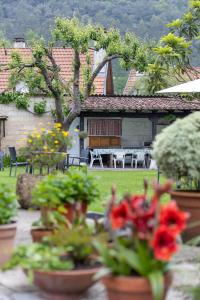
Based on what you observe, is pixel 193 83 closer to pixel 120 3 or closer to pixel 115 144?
pixel 115 144

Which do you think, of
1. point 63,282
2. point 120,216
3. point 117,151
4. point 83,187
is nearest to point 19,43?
point 117,151

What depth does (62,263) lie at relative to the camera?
5078 millimetres

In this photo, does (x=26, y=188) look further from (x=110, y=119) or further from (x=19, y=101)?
(x=110, y=119)

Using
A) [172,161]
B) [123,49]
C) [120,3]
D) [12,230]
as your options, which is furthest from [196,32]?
[120,3]

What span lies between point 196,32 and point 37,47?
5248 mm

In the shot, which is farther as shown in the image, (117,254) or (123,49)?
(123,49)

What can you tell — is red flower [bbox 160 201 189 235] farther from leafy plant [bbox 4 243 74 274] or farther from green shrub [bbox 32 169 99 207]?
green shrub [bbox 32 169 99 207]

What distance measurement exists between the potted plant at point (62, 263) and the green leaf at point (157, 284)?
714mm

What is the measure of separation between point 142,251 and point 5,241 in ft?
6.70

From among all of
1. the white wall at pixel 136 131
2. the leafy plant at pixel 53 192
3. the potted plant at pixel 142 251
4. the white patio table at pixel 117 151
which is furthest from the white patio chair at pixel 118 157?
the potted plant at pixel 142 251

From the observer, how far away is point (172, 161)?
7215mm

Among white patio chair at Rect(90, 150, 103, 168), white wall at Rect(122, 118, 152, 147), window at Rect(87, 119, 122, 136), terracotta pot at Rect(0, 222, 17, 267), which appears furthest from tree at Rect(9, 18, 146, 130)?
terracotta pot at Rect(0, 222, 17, 267)

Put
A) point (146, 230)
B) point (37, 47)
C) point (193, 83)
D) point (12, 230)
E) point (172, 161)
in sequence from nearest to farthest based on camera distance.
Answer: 1. point (146, 230)
2. point (12, 230)
3. point (172, 161)
4. point (193, 83)
5. point (37, 47)

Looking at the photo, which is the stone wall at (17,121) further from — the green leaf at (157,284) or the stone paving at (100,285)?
the green leaf at (157,284)
